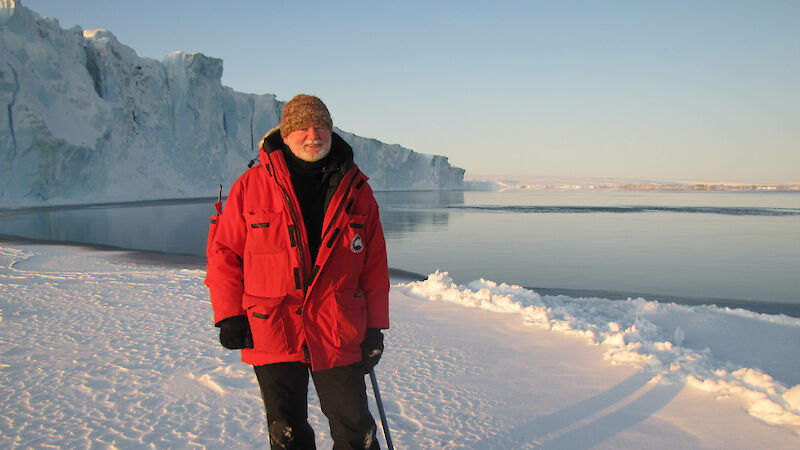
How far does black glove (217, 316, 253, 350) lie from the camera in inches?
69.7

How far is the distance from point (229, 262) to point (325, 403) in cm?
63

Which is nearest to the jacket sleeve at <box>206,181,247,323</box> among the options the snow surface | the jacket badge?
the jacket badge

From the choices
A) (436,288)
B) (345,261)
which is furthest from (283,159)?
(436,288)

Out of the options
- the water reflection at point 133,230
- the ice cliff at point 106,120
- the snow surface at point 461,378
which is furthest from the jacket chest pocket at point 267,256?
the ice cliff at point 106,120

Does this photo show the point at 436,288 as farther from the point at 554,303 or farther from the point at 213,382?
the point at 213,382

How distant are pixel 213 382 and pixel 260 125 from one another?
5406 cm

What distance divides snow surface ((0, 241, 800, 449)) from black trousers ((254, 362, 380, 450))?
0.84 metres

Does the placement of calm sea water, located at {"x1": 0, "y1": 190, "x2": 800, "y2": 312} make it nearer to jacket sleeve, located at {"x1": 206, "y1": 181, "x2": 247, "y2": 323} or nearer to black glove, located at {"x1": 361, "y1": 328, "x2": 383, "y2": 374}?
black glove, located at {"x1": 361, "y1": 328, "x2": 383, "y2": 374}

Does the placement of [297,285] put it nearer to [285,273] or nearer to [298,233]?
[285,273]

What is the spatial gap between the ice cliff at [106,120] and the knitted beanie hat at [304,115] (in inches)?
1361

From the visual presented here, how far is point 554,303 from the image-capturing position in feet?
19.7

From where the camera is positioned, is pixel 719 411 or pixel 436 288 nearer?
pixel 719 411

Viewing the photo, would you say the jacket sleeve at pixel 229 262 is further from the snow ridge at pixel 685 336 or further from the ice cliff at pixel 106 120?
the ice cliff at pixel 106 120

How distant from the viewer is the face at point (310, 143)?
1.79 m
